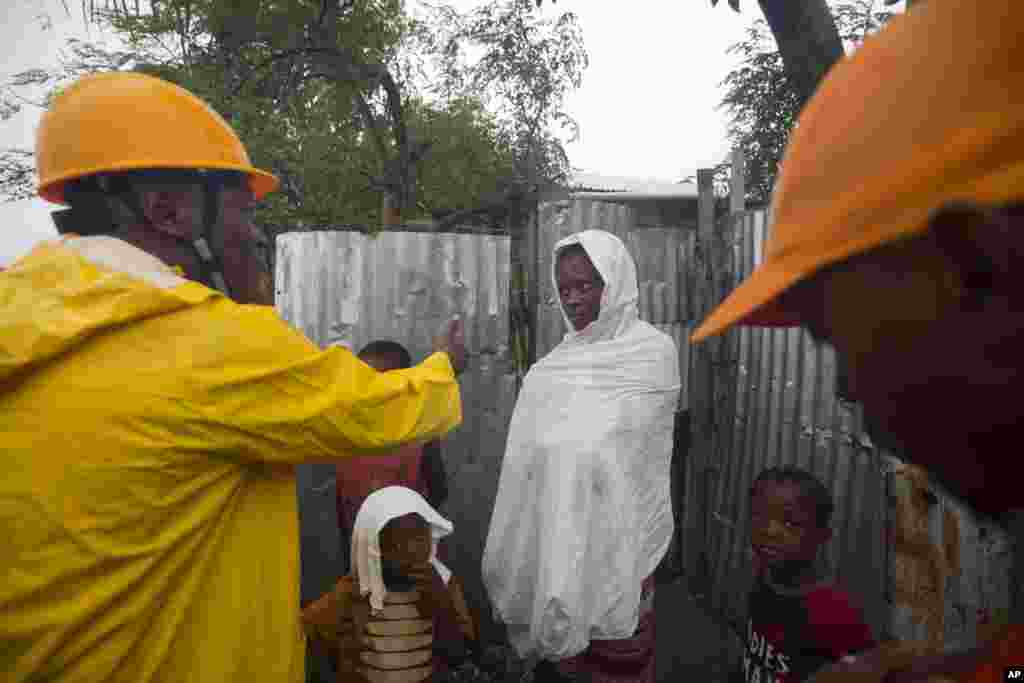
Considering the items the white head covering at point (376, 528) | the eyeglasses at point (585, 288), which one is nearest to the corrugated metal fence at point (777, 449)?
the eyeglasses at point (585, 288)

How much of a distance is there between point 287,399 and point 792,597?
1.71 m

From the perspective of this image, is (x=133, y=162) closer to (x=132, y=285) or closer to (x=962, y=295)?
(x=132, y=285)

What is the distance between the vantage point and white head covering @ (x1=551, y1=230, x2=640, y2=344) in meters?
2.98

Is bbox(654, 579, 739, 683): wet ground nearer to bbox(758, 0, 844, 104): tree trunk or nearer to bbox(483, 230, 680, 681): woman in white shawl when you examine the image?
bbox(483, 230, 680, 681): woman in white shawl

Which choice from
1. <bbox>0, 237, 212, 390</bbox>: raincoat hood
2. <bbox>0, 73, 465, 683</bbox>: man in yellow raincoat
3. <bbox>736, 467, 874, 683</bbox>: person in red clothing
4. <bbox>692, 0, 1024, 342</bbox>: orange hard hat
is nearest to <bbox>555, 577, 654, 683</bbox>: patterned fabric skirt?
<bbox>736, 467, 874, 683</bbox>: person in red clothing

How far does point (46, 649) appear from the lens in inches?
48.6

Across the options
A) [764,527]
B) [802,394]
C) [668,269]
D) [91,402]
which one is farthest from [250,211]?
[668,269]

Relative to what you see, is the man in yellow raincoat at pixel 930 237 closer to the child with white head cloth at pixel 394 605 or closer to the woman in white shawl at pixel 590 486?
the child with white head cloth at pixel 394 605

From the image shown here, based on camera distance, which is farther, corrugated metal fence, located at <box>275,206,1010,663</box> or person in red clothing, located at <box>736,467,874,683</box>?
corrugated metal fence, located at <box>275,206,1010,663</box>

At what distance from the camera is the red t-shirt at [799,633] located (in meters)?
1.94

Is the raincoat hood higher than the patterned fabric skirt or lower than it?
higher

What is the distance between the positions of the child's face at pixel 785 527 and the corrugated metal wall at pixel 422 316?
2.00m

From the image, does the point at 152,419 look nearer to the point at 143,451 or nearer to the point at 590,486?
the point at 143,451

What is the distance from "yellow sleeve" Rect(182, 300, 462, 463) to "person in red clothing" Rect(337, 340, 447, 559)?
3.72 ft
